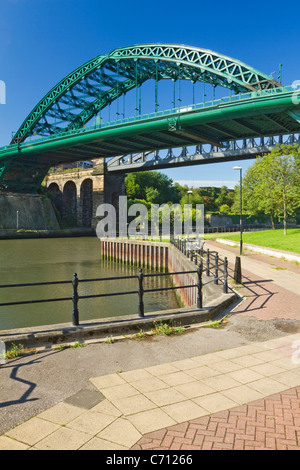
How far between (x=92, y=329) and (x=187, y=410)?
11.6 ft

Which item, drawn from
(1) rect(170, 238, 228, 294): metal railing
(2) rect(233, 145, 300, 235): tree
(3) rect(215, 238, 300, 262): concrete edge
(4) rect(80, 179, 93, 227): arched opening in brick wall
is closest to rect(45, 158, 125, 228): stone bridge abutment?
(4) rect(80, 179, 93, 227): arched opening in brick wall

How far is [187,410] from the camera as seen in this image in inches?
176

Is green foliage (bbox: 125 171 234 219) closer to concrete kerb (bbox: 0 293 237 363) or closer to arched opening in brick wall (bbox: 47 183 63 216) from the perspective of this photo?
arched opening in brick wall (bbox: 47 183 63 216)

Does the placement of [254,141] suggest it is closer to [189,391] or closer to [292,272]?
[292,272]

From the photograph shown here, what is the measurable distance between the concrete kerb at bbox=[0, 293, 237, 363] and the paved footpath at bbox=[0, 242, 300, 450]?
1.93m

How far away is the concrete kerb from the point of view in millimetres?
6934

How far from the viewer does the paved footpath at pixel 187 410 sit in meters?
3.83

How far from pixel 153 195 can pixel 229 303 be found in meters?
92.2

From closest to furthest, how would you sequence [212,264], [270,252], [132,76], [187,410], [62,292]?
1. [187,410]
2. [212,264]
3. [62,292]
4. [270,252]
5. [132,76]

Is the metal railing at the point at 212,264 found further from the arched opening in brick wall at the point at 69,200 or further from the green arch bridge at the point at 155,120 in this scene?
the arched opening in brick wall at the point at 69,200

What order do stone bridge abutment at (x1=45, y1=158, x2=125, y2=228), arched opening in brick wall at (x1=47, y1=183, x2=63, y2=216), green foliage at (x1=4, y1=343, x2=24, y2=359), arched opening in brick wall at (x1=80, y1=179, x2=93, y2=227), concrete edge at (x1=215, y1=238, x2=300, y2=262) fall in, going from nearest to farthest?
green foliage at (x1=4, y1=343, x2=24, y2=359), concrete edge at (x1=215, y1=238, x2=300, y2=262), stone bridge abutment at (x1=45, y1=158, x2=125, y2=228), arched opening in brick wall at (x1=80, y1=179, x2=93, y2=227), arched opening in brick wall at (x1=47, y1=183, x2=63, y2=216)

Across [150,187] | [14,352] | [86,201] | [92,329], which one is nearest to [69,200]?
[86,201]

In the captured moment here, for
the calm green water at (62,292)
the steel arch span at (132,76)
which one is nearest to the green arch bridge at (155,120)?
the steel arch span at (132,76)

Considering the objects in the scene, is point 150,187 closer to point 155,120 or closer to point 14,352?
point 155,120
